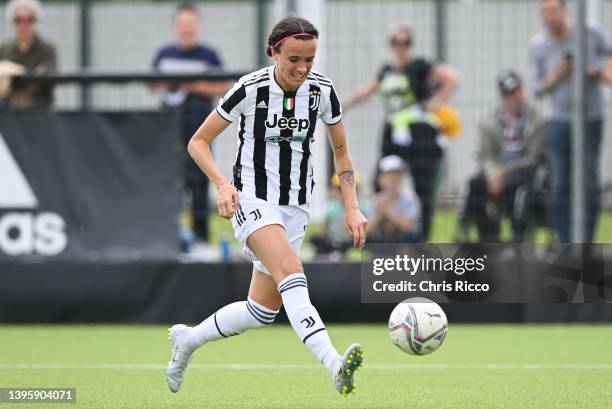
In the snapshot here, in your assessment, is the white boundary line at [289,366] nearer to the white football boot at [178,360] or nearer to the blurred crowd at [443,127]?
the white football boot at [178,360]

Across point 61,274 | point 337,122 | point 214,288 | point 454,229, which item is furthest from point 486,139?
point 337,122

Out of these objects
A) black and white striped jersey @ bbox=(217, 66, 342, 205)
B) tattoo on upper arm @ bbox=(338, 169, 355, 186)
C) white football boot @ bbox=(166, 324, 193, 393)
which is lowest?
white football boot @ bbox=(166, 324, 193, 393)

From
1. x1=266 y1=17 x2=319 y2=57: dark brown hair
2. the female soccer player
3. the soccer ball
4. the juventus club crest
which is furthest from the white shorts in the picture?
x1=266 y1=17 x2=319 y2=57: dark brown hair

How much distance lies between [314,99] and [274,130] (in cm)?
27

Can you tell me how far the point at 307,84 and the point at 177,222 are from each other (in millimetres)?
4790

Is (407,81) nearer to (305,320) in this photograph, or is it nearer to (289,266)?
(289,266)

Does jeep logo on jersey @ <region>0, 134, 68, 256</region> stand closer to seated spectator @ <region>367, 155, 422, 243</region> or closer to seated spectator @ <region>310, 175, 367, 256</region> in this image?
seated spectator @ <region>310, 175, 367, 256</region>

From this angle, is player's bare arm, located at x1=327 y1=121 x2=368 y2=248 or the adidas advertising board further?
the adidas advertising board

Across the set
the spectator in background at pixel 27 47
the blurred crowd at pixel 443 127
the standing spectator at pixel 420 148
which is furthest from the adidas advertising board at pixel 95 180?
the standing spectator at pixel 420 148

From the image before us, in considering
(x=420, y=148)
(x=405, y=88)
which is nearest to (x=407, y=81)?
(x=405, y=88)

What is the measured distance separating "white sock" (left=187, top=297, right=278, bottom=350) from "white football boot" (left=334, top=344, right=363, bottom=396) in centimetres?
97

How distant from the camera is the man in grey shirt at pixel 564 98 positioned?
11.3 m

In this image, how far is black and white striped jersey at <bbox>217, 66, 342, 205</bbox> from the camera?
6.59 meters

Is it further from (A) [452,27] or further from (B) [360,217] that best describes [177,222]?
(B) [360,217]
